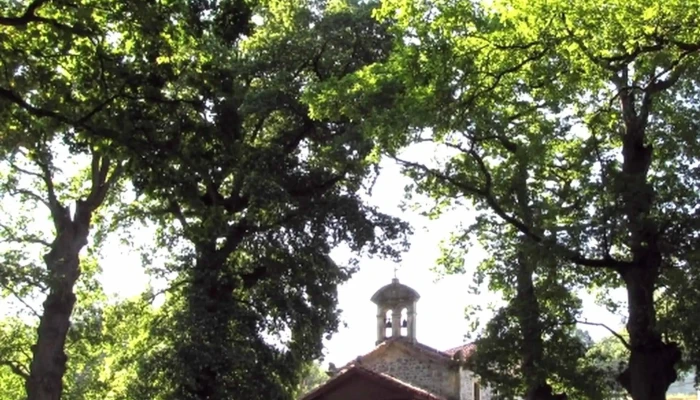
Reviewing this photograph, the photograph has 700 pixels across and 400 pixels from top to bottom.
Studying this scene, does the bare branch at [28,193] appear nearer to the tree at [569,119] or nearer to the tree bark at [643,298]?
the tree at [569,119]

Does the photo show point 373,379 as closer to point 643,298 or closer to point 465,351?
point 465,351

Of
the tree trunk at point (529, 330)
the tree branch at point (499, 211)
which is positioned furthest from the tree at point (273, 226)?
the tree trunk at point (529, 330)

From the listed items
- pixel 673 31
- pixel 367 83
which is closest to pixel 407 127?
pixel 367 83

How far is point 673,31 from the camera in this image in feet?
35.5

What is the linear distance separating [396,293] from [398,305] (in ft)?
2.07

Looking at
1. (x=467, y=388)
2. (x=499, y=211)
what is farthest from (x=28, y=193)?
(x=467, y=388)

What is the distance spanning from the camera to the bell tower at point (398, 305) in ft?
107

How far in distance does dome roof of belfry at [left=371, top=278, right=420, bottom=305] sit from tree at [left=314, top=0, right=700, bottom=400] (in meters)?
15.0

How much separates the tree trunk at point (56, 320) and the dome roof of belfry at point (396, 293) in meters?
16.9

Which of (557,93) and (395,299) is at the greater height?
(395,299)

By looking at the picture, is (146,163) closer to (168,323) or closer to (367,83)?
(367,83)

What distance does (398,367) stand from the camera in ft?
104

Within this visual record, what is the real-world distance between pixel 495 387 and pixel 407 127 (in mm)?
7452

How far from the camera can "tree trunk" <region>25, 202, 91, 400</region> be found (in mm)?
15805
